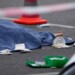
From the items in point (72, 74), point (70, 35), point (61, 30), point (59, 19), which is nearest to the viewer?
point (72, 74)

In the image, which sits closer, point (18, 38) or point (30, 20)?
point (18, 38)

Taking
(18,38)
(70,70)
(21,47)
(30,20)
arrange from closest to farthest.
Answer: (70,70), (21,47), (18,38), (30,20)

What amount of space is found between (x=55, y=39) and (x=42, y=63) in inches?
45.0

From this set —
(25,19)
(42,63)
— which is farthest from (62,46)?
(25,19)

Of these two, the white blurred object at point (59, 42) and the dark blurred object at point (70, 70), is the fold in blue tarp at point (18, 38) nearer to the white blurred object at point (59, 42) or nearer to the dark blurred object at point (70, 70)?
the white blurred object at point (59, 42)

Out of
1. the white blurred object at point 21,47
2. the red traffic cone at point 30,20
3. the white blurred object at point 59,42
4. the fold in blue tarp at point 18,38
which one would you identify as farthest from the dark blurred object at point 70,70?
the red traffic cone at point 30,20

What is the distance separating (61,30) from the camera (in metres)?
8.23

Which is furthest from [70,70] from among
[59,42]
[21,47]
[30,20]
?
[30,20]

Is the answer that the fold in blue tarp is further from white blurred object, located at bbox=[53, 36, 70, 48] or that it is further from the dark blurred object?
the dark blurred object

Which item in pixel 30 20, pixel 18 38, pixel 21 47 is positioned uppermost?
pixel 30 20

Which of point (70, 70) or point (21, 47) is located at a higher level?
point (21, 47)

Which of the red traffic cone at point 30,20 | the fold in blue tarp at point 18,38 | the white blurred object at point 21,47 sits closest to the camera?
the white blurred object at point 21,47

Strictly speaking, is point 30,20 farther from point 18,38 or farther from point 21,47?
A: point 21,47

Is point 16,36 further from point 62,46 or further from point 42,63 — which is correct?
point 42,63
